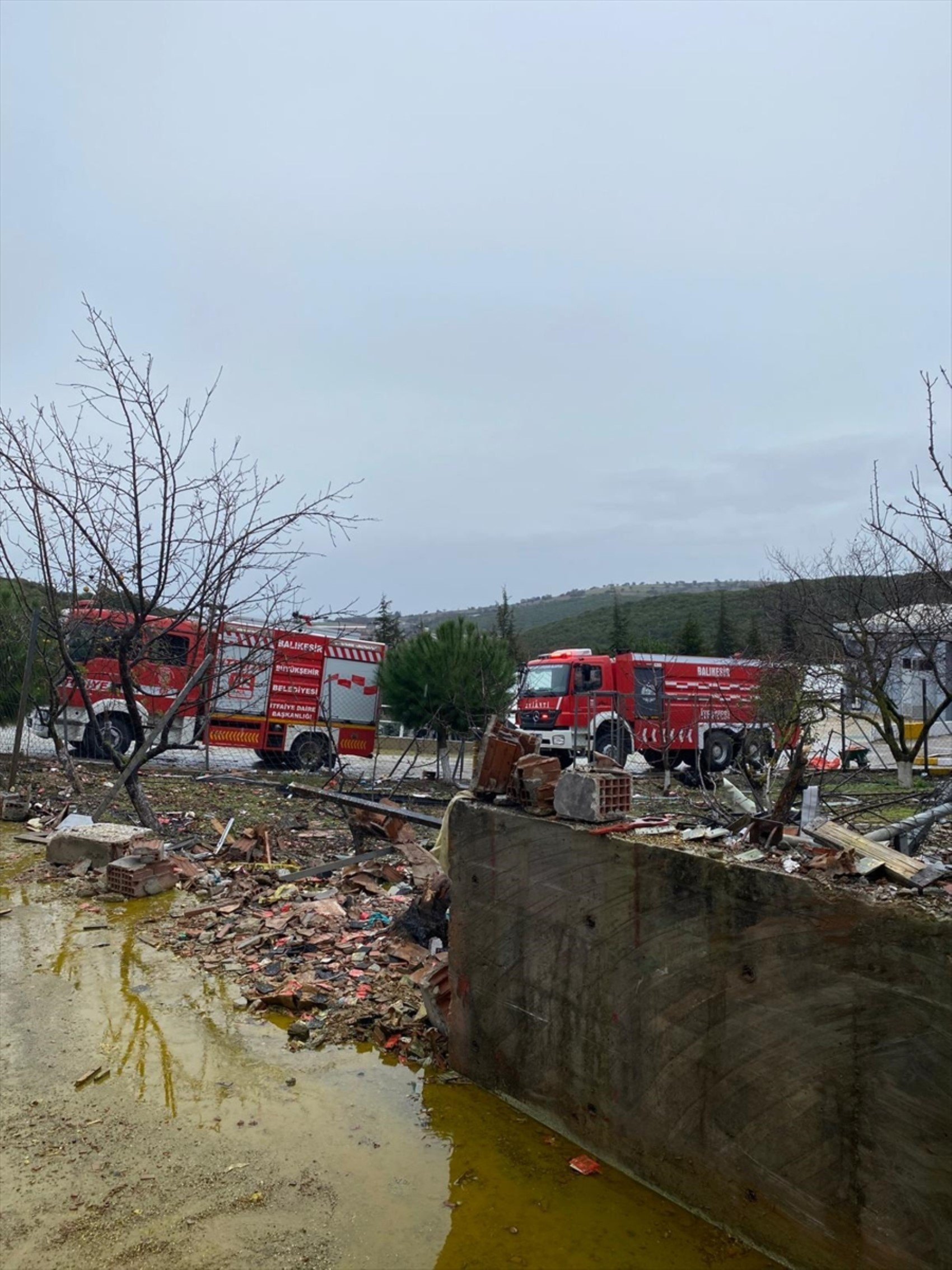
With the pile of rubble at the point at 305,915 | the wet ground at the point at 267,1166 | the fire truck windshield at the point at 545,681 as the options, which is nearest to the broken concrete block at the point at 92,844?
the pile of rubble at the point at 305,915

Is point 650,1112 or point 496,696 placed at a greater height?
point 496,696

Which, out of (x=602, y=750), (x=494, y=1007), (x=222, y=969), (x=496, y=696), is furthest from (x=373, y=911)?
(x=602, y=750)

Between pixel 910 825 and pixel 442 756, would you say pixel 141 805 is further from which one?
pixel 442 756

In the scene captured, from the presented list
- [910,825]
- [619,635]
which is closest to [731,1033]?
[910,825]

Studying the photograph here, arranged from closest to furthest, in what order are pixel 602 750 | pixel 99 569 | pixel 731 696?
pixel 99 569 → pixel 602 750 → pixel 731 696

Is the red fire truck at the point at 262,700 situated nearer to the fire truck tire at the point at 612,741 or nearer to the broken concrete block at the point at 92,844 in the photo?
the broken concrete block at the point at 92,844

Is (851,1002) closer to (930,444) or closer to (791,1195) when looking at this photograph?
(791,1195)

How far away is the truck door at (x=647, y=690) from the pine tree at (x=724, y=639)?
29.6 metres

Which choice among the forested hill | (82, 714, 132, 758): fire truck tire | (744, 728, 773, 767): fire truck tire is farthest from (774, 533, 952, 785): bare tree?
the forested hill

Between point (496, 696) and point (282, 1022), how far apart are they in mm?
11592

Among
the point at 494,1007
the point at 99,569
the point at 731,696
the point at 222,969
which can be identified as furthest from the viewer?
the point at 731,696

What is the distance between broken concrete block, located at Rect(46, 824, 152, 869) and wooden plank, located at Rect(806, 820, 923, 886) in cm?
598

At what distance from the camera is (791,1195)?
→ 2.71 metres

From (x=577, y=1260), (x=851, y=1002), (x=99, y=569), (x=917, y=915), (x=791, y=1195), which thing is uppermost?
(x=99, y=569)
